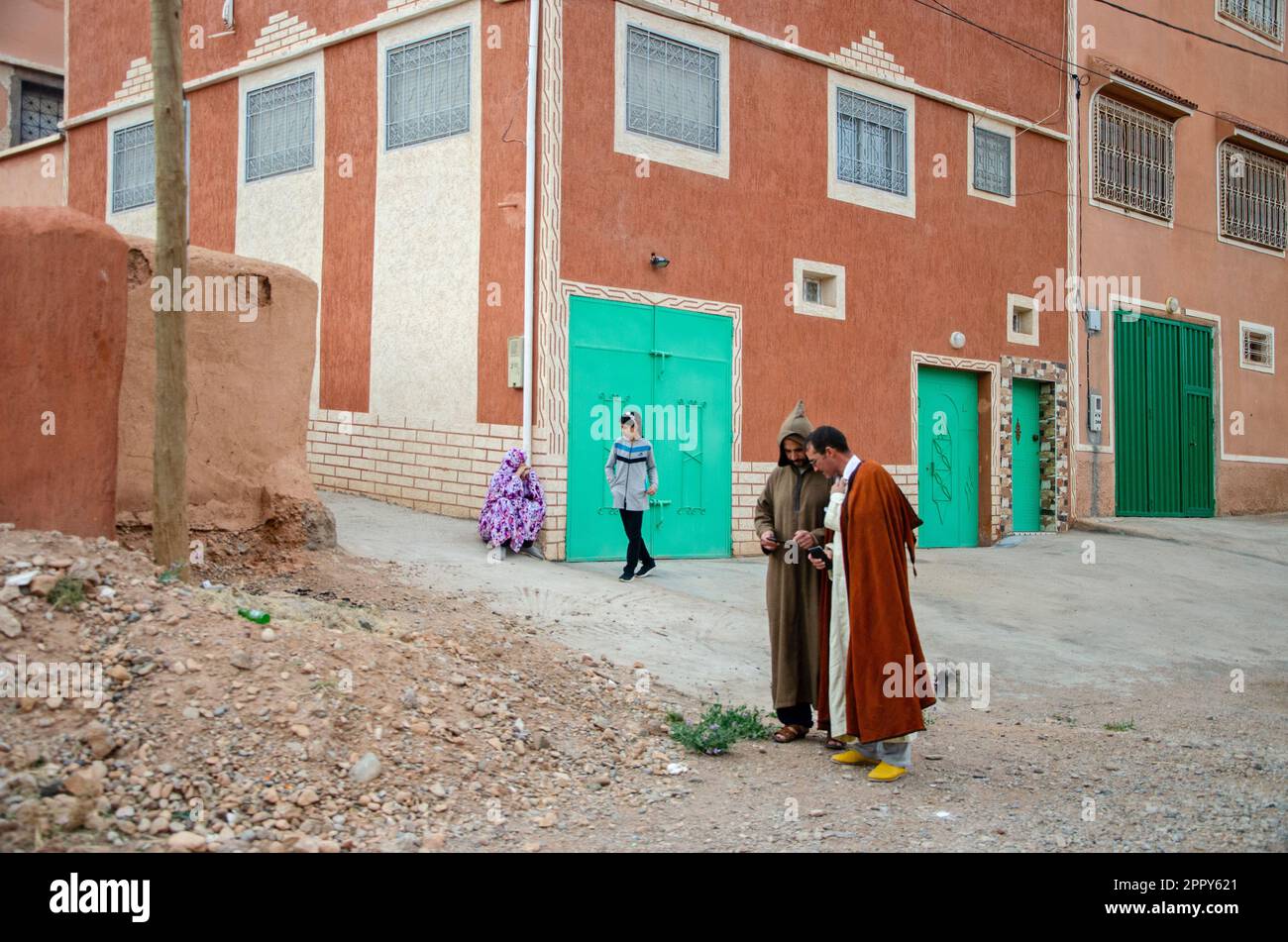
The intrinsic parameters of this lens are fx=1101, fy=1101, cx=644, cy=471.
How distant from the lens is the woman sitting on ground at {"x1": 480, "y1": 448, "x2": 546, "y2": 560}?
9867 millimetres

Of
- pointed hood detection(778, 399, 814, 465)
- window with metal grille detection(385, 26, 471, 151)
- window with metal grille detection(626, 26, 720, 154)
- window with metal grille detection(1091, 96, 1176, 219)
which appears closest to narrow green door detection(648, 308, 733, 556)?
window with metal grille detection(626, 26, 720, 154)

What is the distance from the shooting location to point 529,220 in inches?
404

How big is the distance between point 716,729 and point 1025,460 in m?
11.4

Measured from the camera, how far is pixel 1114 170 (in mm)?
16641

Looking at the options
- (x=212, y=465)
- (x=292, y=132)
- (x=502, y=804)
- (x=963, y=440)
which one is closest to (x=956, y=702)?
(x=502, y=804)

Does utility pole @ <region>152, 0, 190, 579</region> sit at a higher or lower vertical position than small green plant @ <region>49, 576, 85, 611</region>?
higher

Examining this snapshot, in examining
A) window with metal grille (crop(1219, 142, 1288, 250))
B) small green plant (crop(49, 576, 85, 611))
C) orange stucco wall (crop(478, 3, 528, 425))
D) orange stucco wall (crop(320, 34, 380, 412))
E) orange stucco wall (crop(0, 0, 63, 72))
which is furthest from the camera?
window with metal grille (crop(1219, 142, 1288, 250))

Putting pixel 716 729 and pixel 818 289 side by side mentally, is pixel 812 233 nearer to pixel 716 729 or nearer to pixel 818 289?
pixel 818 289

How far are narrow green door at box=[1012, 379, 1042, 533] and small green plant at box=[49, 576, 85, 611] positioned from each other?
1294 centimetres

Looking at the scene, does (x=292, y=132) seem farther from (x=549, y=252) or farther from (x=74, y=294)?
(x=74, y=294)

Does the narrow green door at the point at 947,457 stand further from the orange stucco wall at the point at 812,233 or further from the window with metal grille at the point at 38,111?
the window with metal grille at the point at 38,111
